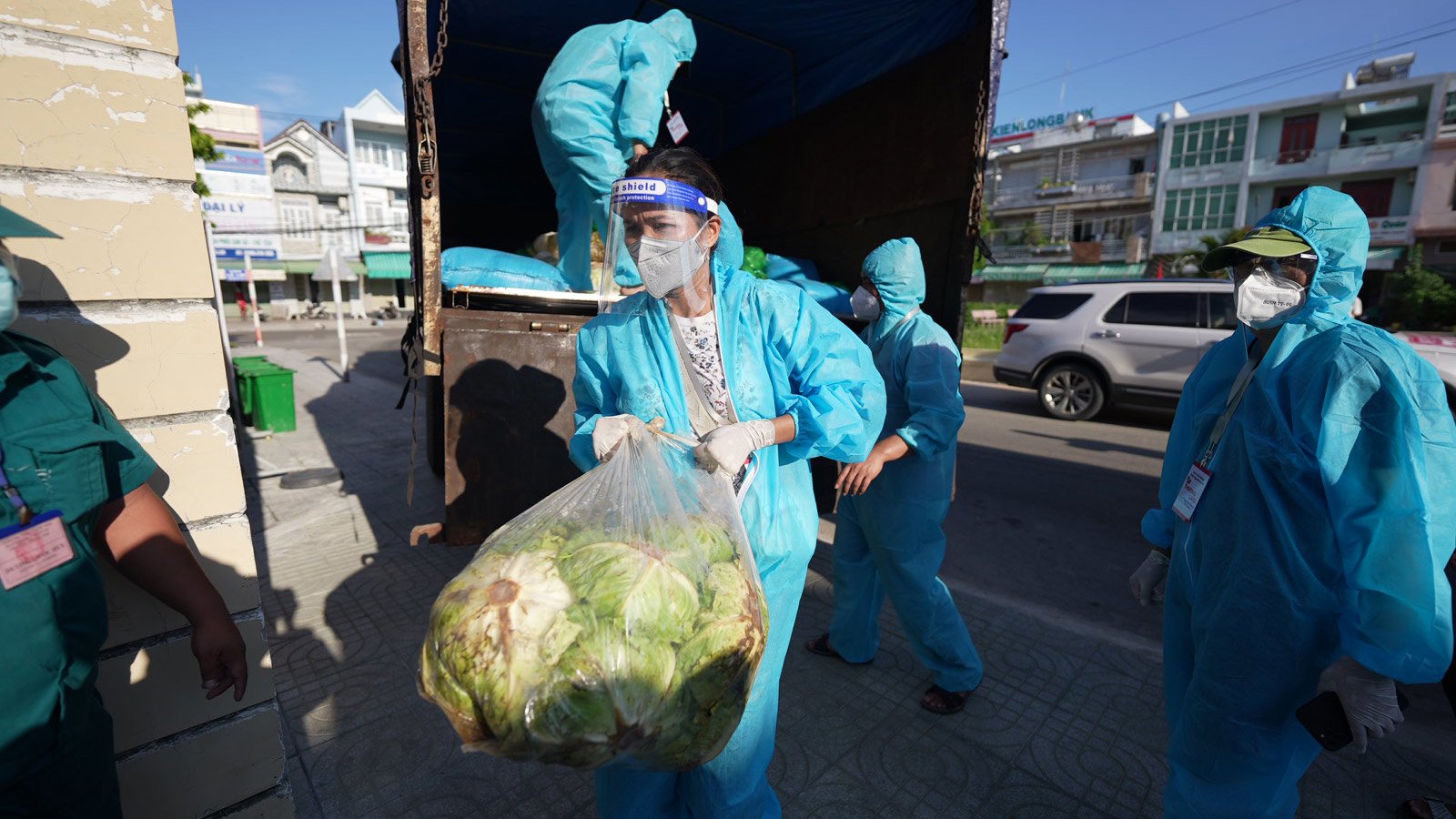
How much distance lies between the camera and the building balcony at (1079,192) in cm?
3086

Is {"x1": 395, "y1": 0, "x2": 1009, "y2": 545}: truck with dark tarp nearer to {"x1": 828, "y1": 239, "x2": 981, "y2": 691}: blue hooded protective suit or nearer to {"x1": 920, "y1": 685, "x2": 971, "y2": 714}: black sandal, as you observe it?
{"x1": 828, "y1": 239, "x2": 981, "y2": 691}: blue hooded protective suit

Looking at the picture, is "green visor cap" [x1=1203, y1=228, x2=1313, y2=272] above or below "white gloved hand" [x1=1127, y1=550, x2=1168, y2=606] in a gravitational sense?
above

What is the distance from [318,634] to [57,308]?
7.22ft

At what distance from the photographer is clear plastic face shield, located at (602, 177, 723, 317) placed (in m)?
1.54

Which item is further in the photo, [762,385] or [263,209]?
[263,209]

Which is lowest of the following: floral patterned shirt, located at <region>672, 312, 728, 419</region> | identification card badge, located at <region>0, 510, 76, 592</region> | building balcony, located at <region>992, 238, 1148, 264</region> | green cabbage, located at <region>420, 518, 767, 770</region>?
green cabbage, located at <region>420, 518, 767, 770</region>

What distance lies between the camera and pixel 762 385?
1682mm

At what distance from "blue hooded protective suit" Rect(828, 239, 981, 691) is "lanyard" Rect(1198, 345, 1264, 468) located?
86 cm

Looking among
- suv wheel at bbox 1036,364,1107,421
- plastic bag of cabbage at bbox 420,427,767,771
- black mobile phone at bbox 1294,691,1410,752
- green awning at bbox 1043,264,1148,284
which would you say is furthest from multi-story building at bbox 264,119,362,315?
black mobile phone at bbox 1294,691,1410,752

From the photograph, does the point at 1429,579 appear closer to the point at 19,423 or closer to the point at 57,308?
A: the point at 19,423

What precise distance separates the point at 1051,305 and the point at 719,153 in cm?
575

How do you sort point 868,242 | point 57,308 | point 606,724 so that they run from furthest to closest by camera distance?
point 868,242
point 57,308
point 606,724

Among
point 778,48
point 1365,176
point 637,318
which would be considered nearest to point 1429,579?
point 637,318

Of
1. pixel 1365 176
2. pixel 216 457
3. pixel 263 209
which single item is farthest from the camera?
pixel 263 209
